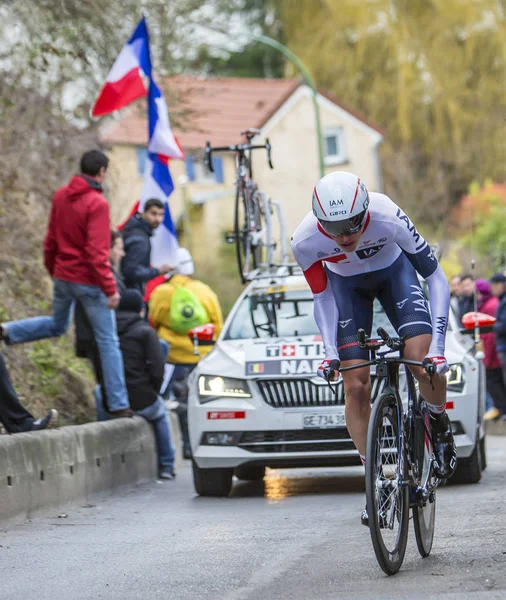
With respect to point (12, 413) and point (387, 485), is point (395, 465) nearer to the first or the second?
point (387, 485)

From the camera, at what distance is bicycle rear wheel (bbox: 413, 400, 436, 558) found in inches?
270

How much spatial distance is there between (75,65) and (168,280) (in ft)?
15.5

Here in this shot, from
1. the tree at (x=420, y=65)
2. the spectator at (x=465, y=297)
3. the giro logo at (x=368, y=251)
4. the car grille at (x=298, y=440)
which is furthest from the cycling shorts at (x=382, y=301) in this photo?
the tree at (x=420, y=65)

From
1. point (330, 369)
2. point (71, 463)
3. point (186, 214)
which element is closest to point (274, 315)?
point (71, 463)

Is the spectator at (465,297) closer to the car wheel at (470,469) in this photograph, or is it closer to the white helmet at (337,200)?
the car wheel at (470,469)

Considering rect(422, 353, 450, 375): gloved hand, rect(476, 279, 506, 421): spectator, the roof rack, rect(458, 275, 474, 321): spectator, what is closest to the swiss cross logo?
the roof rack

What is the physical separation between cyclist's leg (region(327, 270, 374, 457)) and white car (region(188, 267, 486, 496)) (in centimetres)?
295

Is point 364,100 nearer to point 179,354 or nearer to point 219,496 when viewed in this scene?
point 179,354

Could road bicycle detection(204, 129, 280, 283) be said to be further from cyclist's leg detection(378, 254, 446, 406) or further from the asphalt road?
cyclist's leg detection(378, 254, 446, 406)

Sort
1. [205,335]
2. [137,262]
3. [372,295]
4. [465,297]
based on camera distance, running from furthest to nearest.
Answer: [465,297], [137,262], [205,335], [372,295]

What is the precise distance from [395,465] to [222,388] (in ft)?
13.4

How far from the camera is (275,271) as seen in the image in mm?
12383

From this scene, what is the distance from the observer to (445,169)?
4916 centimetres

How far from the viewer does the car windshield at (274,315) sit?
37.1 ft
